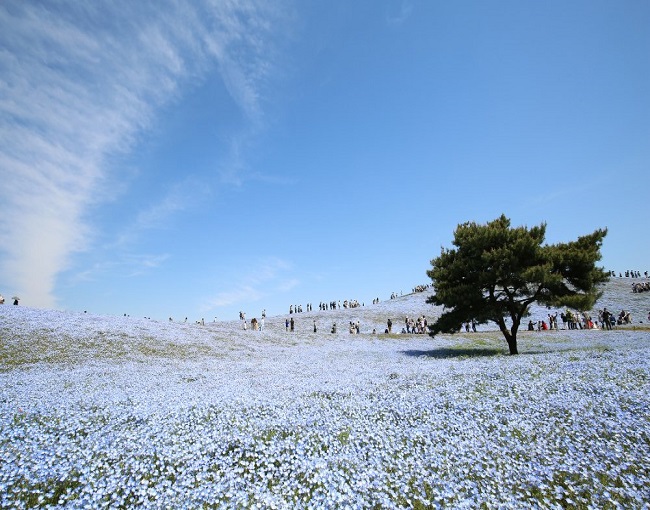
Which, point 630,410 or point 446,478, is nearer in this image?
point 446,478

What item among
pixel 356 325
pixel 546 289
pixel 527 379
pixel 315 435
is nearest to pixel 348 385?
pixel 315 435

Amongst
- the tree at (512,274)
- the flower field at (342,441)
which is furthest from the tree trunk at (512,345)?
the flower field at (342,441)

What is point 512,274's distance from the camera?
897 inches

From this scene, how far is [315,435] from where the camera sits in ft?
25.0

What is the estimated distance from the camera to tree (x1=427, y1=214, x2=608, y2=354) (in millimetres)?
21953

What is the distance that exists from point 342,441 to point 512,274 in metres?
19.6

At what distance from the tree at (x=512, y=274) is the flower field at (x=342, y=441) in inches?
348

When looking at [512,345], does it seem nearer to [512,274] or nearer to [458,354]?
[458,354]

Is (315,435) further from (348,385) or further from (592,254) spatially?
(592,254)

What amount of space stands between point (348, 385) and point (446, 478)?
6927mm

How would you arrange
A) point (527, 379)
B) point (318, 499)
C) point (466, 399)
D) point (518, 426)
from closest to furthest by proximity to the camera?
1. point (318, 499)
2. point (518, 426)
3. point (466, 399)
4. point (527, 379)

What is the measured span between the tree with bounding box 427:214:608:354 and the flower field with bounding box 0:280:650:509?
8.84 metres

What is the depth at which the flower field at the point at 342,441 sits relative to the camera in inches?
216

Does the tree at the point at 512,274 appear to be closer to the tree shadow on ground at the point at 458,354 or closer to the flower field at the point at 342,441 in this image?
the tree shadow on ground at the point at 458,354
